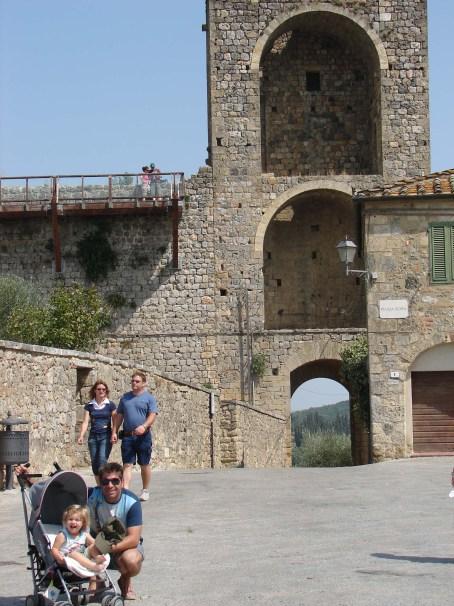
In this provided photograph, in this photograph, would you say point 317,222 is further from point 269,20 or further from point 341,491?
point 341,491

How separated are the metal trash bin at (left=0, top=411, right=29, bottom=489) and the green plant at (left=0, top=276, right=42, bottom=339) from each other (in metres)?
A: 17.7

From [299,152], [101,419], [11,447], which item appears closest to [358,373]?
[299,152]

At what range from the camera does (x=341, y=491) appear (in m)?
16.6

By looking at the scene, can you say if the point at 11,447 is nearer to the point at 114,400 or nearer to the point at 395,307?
the point at 114,400

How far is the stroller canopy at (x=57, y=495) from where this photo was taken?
9.37 m

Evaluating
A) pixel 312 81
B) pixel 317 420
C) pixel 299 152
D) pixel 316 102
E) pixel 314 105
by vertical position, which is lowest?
pixel 317 420

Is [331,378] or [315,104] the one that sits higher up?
[315,104]

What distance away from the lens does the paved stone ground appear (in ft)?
30.9

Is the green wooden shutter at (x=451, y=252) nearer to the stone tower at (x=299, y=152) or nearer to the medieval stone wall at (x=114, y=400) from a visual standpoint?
the medieval stone wall at (x=114, y=400)

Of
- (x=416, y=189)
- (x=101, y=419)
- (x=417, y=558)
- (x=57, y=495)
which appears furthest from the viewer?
(x=416, y=189)

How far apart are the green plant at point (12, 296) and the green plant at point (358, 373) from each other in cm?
862

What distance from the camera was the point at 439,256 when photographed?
25.2 m

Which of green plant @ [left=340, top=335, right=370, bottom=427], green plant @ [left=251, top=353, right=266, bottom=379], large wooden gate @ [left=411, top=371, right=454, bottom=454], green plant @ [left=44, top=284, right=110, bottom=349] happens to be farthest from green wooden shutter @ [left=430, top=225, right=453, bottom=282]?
green plant @ [left=251, top=353, right=266, bottom=379]

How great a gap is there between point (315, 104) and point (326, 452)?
68.6 feet
